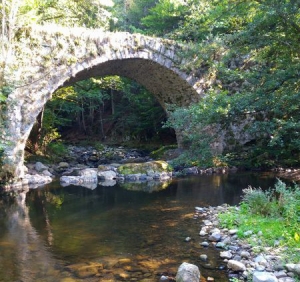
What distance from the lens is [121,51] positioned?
37.1 feet

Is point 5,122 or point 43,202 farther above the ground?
point 5,122

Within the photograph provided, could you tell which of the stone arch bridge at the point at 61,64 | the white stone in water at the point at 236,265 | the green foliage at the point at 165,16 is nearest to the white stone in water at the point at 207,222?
the white stone in water at the point at 236,265

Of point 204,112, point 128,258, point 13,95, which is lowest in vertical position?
point 128,258

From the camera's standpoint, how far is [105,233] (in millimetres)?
5074

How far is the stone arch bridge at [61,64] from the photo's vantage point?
29.3 ft

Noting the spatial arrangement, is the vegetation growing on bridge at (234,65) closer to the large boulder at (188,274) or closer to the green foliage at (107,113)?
the green foliage at (107,113)

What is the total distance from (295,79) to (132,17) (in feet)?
65.4

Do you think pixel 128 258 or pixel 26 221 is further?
pixel 26 221

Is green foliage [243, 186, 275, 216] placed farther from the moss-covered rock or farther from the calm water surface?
the moss-covered rock

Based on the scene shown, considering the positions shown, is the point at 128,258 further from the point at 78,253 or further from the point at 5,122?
the point at 5,122

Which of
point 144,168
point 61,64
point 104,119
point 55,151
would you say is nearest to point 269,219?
point 144,168

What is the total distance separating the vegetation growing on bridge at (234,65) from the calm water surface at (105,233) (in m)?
1.22

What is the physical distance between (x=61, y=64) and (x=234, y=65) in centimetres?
650

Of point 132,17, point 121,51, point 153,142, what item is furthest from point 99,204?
point 132,17
